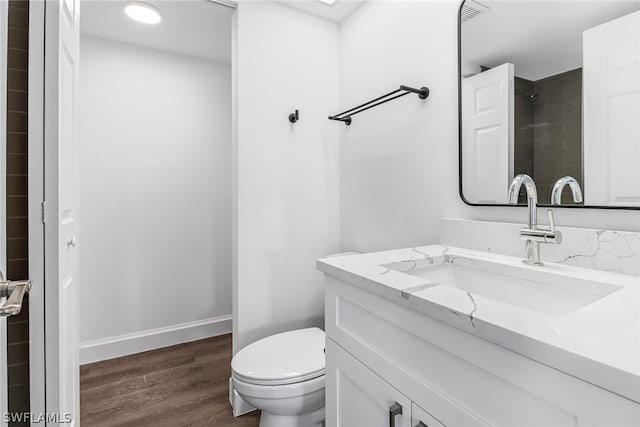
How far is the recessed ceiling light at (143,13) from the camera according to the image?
5.87 feet

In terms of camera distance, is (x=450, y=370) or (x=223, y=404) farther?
(x=223, y=404)

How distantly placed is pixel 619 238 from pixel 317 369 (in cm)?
108

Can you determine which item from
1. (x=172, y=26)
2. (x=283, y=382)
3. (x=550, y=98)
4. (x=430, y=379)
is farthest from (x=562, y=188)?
(x=172, y=26)

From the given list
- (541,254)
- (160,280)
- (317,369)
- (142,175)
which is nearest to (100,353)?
(160,280)

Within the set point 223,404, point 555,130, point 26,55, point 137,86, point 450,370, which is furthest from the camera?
point 137,86

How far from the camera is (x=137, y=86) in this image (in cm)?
227

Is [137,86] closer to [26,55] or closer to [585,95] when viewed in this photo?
[26,55]

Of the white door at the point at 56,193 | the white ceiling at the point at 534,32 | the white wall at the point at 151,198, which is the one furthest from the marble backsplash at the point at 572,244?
the white wall at the point at 151,198

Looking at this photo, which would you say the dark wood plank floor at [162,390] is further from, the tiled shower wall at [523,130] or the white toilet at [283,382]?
the tiled shower wall at [523,130]

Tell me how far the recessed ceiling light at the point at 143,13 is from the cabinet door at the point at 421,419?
2.26m

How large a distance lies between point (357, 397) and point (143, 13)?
2.23 meters

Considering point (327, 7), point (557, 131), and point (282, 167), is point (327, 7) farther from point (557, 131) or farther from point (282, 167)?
point (557, 131)

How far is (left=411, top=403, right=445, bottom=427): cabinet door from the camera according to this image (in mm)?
641

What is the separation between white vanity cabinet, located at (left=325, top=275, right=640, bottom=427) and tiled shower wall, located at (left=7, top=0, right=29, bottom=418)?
2.77ft
